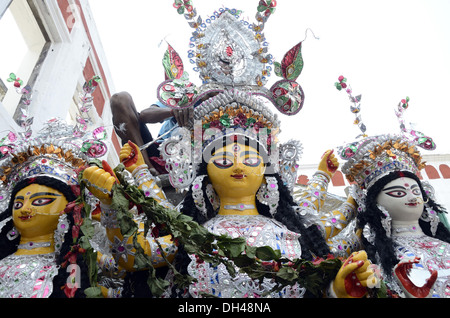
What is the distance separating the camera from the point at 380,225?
3.01m

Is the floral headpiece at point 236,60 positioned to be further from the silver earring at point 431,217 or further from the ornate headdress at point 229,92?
the silver earring at point 431,217

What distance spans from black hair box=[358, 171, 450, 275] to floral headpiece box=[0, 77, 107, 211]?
6.51 feet

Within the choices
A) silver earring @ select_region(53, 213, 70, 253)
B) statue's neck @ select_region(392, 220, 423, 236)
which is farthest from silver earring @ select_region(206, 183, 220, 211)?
statue's neck @ select_region(392, 220, 423, 236)

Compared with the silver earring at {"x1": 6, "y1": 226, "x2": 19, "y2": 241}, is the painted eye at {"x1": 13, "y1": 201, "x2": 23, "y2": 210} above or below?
above

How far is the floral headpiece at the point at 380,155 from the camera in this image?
10.3ft

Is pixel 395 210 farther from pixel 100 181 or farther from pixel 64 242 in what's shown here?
pixel 64 242

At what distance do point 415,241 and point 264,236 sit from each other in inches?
44.5

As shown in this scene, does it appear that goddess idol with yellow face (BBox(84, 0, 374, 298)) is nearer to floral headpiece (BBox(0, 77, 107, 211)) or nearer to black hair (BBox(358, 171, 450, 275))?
floral headpiece (BBox(0, 77, 107, 211))

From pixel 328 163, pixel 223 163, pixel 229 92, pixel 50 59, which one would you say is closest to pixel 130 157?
pixel 223 163

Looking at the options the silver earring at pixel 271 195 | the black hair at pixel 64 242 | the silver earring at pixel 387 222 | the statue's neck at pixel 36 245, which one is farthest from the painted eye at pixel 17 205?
the silver earring at pixel 387 222

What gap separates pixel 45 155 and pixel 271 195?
5.31 feet

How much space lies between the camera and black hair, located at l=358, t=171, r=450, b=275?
2.87 m
